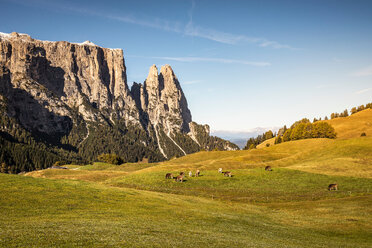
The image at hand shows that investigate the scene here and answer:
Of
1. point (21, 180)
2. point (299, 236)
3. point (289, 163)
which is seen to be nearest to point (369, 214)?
point (299, 236)

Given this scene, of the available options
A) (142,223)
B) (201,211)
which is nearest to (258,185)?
(201,211)

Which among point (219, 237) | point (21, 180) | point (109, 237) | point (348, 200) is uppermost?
point (21, 180)

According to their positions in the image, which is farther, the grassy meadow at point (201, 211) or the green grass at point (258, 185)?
the green grass at point (258, 185)

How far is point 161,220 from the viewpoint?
1253 inches

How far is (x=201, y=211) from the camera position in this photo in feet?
135

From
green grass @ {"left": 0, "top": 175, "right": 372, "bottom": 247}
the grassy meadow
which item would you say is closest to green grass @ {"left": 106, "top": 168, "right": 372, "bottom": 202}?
the grassy meadow

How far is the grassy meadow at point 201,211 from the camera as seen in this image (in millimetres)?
22203

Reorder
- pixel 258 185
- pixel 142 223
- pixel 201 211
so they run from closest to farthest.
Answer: pixel 142 223, pixel 201 211, pixel 258 185

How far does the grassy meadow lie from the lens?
22.2 meters

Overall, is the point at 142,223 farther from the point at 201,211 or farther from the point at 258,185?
the point at 258,185

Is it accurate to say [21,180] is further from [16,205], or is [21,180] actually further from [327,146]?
[327,146]

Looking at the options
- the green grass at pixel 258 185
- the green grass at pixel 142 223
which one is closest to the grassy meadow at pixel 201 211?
the green grass at pixel 142 223

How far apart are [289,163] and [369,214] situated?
66.2 metres

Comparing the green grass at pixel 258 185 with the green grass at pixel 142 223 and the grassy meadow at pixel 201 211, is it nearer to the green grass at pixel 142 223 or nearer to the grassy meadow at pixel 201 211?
the grassy meadow at pixel 201 211
